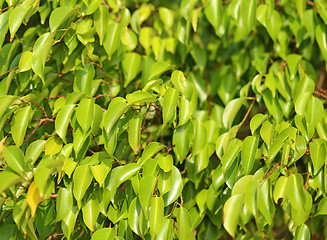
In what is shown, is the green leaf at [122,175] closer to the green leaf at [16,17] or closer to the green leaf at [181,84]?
the green leaf at [181,84]

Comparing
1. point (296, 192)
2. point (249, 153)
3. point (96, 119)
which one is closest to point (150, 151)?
point (96, 119)

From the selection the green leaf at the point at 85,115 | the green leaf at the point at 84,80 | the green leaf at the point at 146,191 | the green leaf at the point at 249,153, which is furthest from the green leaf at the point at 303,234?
the green leaf at the point at 84,80

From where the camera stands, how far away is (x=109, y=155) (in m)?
1.19

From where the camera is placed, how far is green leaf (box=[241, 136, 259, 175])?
1.15 metres

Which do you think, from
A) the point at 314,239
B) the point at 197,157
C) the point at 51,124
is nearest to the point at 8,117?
the point at 51,124

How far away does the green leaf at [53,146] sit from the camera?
1.20 metres

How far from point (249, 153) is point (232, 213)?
23 cm

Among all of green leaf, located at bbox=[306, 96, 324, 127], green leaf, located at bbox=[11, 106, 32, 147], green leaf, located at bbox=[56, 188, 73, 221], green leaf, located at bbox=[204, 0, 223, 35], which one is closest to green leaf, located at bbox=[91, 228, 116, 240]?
green leaf, located at bbox=[56, 188, 73, 221]

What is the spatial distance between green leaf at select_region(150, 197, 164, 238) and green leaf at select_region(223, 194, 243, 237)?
182 mm

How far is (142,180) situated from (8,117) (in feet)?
1.48

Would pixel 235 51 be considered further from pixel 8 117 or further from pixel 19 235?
pixel 19 235

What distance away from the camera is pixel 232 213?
97cm

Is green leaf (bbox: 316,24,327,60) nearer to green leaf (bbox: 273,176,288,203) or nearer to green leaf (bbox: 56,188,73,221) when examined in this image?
A: green leaf (bbox: 273,176,288,203)

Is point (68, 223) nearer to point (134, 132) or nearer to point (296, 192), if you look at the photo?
point (134, 132)
